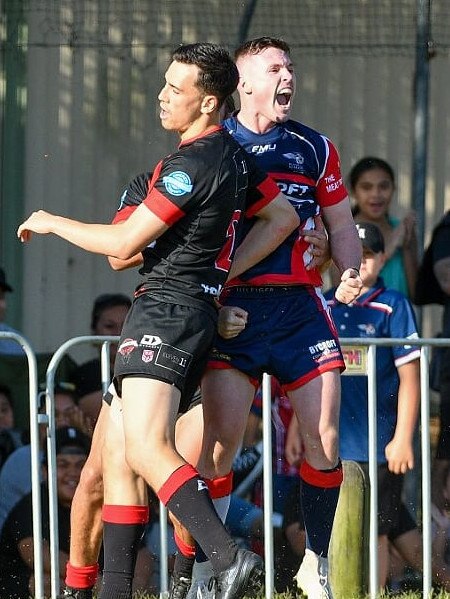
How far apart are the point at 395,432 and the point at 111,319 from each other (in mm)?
2009

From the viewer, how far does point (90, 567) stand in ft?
17.3

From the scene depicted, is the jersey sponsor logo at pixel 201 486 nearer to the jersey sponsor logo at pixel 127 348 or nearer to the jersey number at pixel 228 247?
the jersey sponsor logo at pixel 127 348

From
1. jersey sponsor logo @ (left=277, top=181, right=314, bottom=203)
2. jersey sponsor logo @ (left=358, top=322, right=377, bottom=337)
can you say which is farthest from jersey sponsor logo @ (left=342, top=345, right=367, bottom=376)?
jersey sponsor logo @ (left=277, top=181, right=314, bottom=203)

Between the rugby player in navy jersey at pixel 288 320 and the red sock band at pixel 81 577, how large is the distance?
22.8 inches

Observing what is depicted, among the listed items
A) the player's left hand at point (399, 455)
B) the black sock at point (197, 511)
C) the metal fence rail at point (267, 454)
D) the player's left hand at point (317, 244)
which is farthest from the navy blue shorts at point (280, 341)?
the player's left hand at point (399, 455)

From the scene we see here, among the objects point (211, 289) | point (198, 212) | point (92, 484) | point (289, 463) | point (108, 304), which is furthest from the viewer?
point (108, 304)

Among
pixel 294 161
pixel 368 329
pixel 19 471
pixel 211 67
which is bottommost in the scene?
pixel 19 471

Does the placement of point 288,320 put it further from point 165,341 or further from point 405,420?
point 405,420

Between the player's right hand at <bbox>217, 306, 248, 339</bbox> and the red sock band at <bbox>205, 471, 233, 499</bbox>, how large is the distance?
570 millimetres

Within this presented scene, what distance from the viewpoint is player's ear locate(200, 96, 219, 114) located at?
16.0 ft

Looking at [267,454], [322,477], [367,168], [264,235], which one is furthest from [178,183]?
[367,168]

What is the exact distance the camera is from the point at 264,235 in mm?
5102

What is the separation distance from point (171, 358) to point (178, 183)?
0.60 meters

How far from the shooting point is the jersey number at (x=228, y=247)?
16.1 ft
